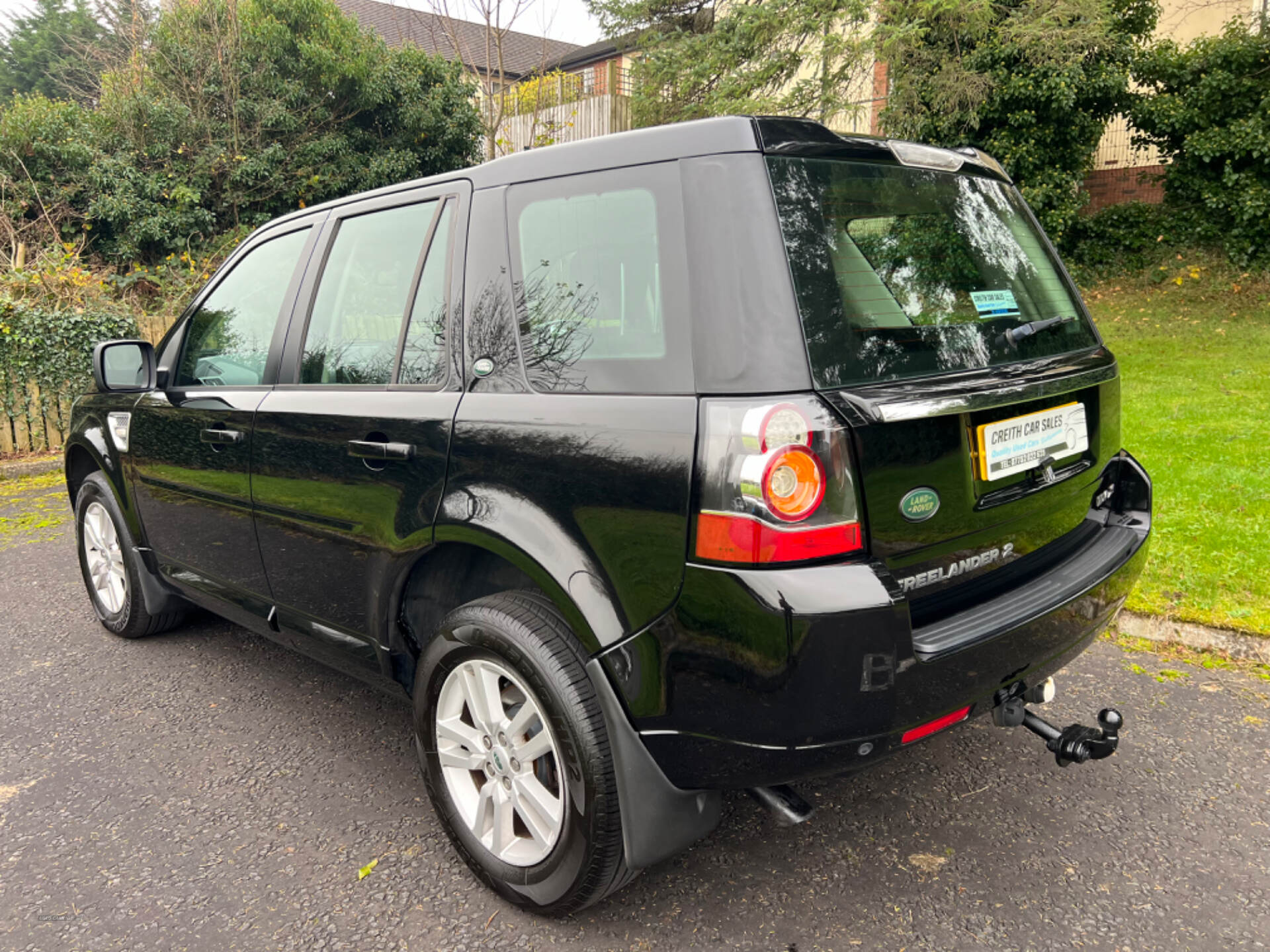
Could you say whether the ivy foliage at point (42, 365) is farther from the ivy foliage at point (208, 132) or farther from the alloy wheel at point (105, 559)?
the ivy foliage at point (208, 132)

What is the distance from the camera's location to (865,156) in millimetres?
2133

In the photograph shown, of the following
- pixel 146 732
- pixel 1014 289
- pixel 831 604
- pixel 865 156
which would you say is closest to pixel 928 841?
pixel 831 604

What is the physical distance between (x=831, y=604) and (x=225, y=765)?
233cm

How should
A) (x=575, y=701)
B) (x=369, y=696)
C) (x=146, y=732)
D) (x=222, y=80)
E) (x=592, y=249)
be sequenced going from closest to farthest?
(x=575, y=701), (x=592, y=249), (x=146, y=732), (x=369, y=696), (x=222, y=80)

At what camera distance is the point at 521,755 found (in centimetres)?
218

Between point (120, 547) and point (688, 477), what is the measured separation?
331cm

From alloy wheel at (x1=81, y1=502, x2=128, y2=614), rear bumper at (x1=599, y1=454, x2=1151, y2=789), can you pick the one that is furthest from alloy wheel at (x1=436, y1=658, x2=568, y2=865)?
alloy wheel at (x1=81, y1=502, x2=128, y2=614)

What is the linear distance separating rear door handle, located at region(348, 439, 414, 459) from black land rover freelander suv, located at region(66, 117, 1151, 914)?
0.4 inches

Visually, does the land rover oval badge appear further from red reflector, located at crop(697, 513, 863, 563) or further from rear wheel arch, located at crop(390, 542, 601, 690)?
rear wheel arch, located at crop(390, 542, 601, 690)

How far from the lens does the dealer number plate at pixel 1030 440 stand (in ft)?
6.66

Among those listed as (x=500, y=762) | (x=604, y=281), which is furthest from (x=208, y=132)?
(x=500, y=762)

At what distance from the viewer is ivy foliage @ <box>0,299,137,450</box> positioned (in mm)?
8633

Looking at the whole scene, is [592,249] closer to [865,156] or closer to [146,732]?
[865,156]

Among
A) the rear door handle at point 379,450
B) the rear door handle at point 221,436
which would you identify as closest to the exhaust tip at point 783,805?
the rear door handle at point 379,450
